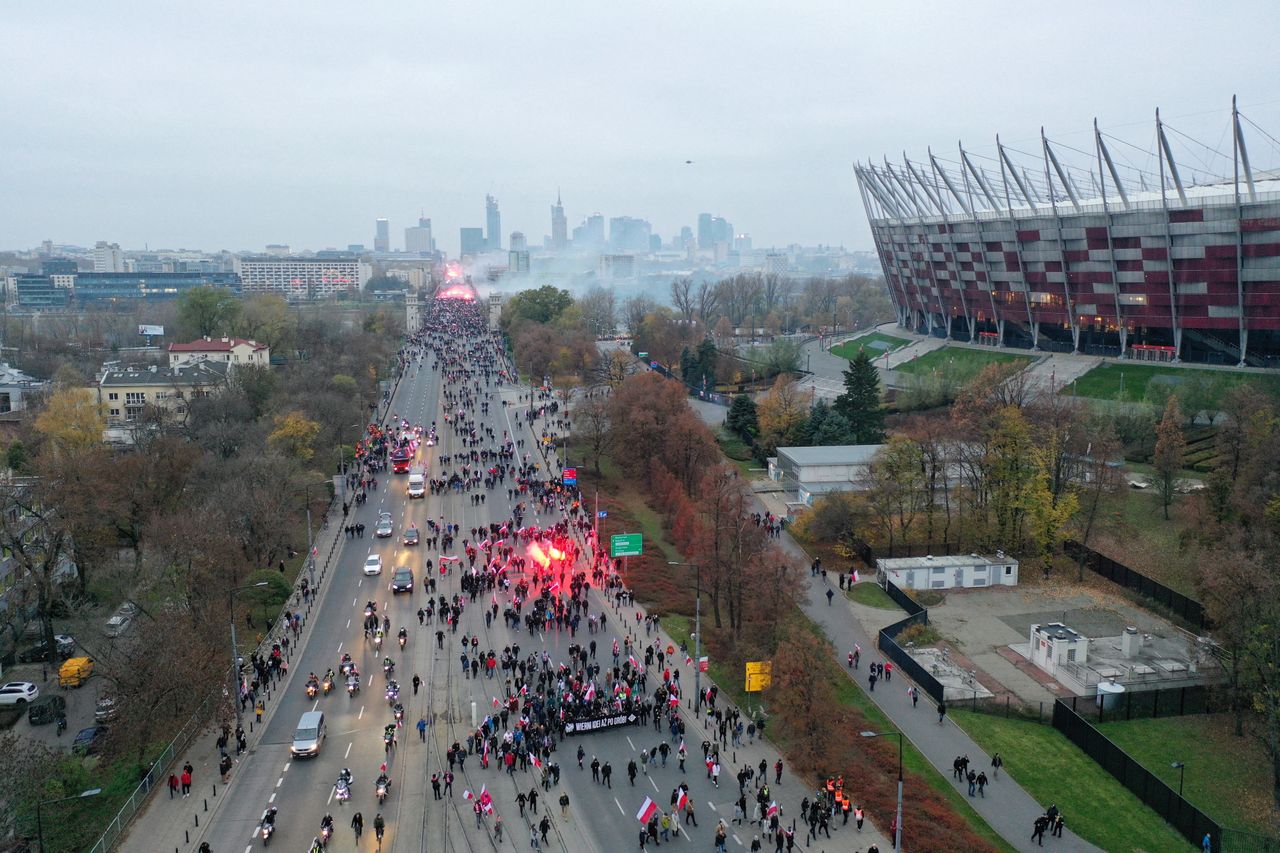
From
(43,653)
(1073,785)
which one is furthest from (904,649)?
(43,653)

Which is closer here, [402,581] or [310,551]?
[402,581]

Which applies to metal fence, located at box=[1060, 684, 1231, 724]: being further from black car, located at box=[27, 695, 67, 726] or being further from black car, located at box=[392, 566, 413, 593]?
black car, located at box=[27, 695, 67, 726]

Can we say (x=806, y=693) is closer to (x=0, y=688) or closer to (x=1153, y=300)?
(x=0, y=688)

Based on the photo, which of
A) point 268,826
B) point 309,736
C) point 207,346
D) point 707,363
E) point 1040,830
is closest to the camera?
point 268,826

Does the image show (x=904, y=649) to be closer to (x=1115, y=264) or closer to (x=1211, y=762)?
(x=1211, y=762)

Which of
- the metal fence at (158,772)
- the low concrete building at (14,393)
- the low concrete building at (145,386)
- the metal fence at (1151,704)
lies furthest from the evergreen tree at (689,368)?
the metal fence at (158,772)

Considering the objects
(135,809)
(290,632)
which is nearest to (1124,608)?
(290,632)
